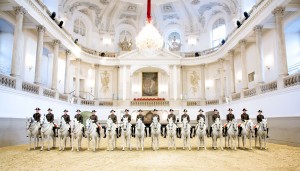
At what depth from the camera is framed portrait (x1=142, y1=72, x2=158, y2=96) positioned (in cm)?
3050

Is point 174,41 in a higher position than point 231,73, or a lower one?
higher

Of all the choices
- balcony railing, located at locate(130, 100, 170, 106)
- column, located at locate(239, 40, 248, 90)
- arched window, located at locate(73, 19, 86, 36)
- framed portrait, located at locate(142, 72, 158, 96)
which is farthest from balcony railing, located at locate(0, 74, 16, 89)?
framed portrait, located at locate(142, 72, 158, 96)

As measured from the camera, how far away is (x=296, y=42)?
18.3 metres

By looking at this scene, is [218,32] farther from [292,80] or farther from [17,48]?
[17,48]

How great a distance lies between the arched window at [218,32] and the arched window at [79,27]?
1649 centimetres

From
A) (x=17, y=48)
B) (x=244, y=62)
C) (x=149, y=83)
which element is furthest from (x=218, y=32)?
(x=17, y=48)

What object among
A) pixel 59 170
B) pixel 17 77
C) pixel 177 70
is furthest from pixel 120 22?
pixel 59 170

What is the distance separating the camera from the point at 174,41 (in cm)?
3275

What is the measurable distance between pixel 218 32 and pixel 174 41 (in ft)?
19.5

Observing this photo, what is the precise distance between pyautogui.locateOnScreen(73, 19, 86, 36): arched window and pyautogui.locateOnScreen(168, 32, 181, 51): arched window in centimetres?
1150

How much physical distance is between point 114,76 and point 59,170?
24.1 m

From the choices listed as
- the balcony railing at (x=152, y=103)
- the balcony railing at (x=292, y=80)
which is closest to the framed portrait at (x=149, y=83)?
the balcony railing at (x=152, y=103)

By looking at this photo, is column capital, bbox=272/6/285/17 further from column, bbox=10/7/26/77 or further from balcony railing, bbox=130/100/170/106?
column, bbox=10/7/26/77

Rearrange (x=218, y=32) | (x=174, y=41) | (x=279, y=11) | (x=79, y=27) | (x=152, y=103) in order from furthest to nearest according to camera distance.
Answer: (x=174, y=41), (x=218, y=32), (x=79, y=27), (x=152, y=103), (x=279, y=11)
